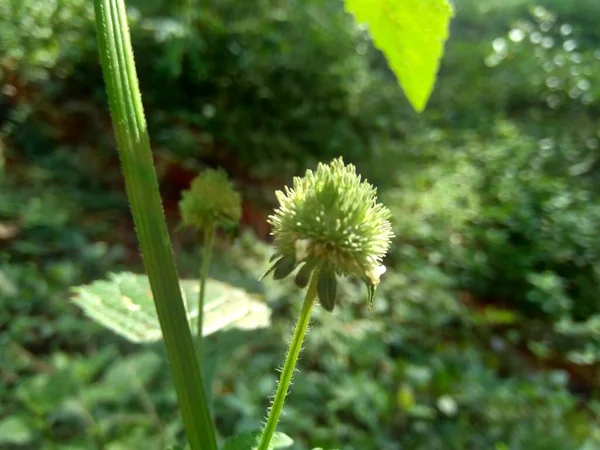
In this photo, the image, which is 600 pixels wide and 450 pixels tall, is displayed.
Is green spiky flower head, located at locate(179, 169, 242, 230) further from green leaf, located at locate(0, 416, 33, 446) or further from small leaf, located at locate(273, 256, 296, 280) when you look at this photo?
green leaf, located at locate(0, 416, 33, 446)

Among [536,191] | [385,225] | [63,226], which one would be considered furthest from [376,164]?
[385,225]

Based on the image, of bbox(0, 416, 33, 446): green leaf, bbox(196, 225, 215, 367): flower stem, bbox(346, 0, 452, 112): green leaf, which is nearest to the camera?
bbox(346, 0, 452, 112): green leaf

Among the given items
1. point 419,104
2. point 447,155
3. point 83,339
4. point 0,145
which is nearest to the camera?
point 419,104

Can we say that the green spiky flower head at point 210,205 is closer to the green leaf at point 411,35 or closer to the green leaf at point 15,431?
the green leaf at point 411,35

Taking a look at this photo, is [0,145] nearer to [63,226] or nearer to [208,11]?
[63,226]

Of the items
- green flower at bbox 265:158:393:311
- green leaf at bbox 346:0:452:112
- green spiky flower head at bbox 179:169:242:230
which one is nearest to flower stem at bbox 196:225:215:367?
green spiky flower head at bbox 179:169:242:230
